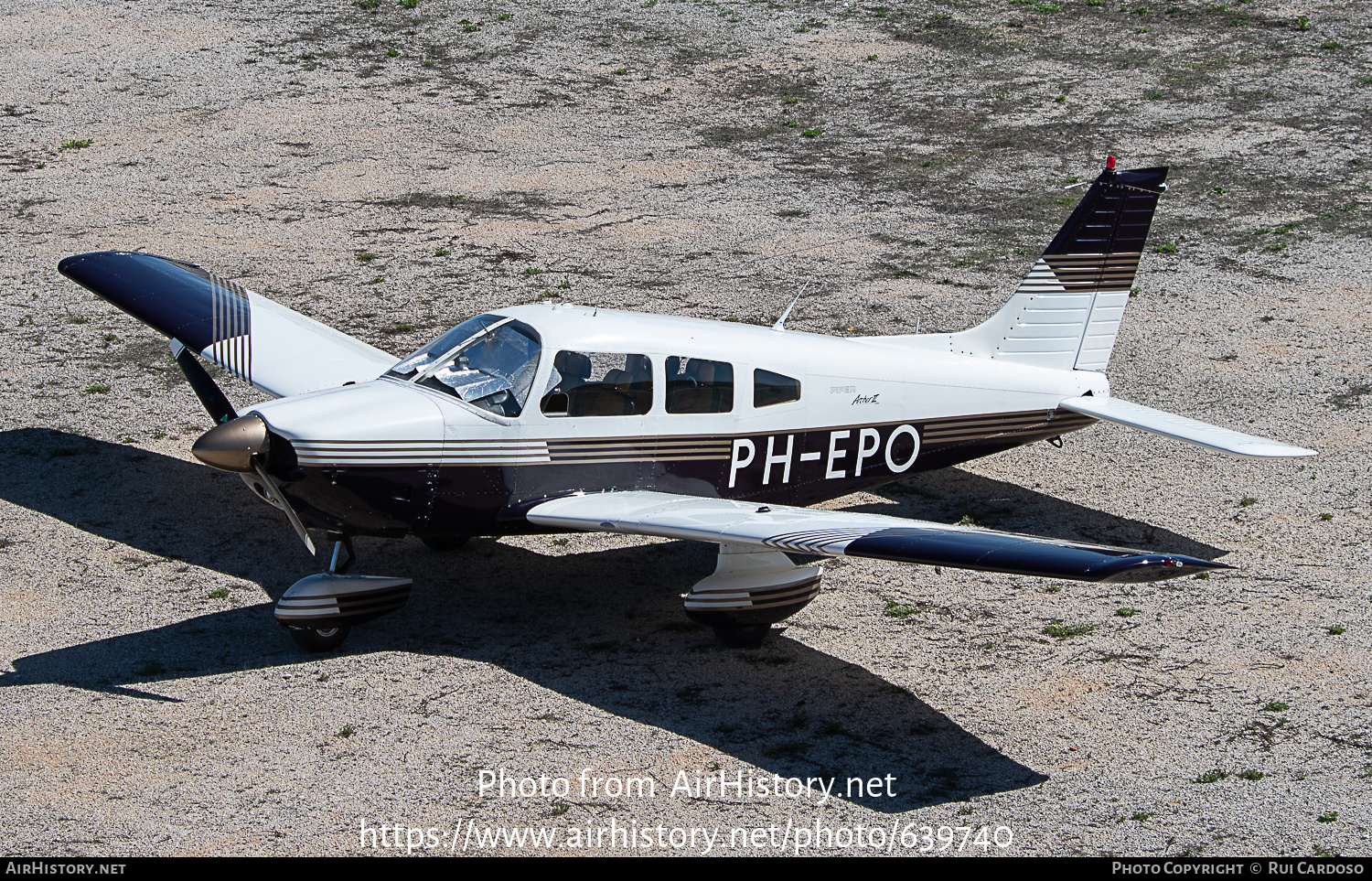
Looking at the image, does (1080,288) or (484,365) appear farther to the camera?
(1080,288)

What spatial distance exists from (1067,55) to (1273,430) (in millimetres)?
15471

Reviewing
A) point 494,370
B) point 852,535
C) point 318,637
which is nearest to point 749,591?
point 852,535

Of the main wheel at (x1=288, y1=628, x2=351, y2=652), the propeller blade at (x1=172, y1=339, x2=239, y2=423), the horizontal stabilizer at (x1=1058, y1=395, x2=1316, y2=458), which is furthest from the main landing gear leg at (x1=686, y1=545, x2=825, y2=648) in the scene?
the propeller blade at (x1=172, y1=339, x2=239, y2=423)

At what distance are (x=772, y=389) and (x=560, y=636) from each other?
2.83 meters

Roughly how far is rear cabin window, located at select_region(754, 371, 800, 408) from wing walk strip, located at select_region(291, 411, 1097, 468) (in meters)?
0.31

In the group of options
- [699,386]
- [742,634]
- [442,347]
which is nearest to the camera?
[742,634]

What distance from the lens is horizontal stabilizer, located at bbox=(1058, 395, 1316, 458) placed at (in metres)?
11.0

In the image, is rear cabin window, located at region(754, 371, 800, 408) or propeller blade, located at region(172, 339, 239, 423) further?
rear cabin window, located at region(754, 371, 800, 408)

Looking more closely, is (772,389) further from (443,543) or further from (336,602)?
(336,602)

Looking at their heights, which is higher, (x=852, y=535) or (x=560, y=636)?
(x=852, y=535)

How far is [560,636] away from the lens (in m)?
10.9

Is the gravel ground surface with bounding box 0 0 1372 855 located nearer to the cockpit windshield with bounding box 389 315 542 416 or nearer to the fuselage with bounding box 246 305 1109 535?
the fuselage with bounding box 246 305 1109 535

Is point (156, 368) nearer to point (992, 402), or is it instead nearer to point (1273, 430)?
point (992, 402)

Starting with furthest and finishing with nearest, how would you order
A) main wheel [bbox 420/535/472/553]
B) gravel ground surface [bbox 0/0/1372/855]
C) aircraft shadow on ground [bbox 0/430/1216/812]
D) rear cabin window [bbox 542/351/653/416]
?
main wheel [bbox 420/535/472/553]
rear cabin window [bbox 542/351/653/416]
aircraft shadow on ground [bbox 0/430/1216/812]
gravel ground surface [bbox 0/0/1372/855]
